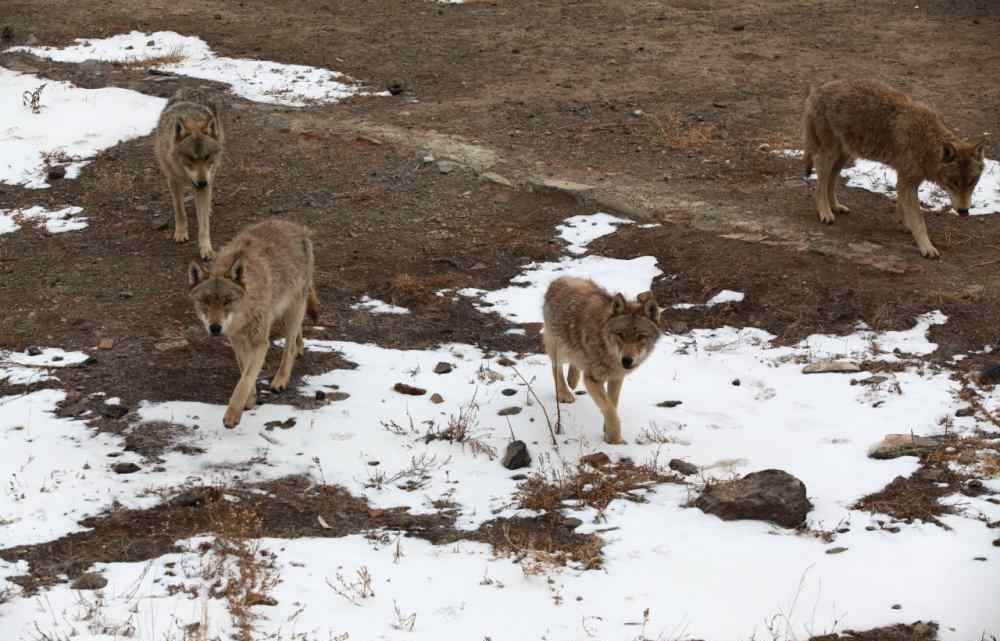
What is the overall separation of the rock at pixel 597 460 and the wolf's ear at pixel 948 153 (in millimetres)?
6182

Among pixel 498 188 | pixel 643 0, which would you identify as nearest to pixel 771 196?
pixel 498 188

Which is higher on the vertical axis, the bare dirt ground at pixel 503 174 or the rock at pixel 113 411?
the bare dirt ground at pixel 503 174

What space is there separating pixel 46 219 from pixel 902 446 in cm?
1004

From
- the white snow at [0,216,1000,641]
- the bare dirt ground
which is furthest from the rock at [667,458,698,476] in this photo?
the bare dirt ground

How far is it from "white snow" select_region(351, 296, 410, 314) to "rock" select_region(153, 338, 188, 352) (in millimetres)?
1800

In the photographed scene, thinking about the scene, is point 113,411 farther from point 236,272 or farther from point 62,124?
point 62,124

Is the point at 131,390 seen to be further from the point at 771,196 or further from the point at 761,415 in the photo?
the point at 771,196

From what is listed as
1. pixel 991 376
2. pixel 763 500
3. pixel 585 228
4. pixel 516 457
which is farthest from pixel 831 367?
pixel 585 228

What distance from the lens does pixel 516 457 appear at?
8133 mm

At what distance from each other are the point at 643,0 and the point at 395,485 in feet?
56.9

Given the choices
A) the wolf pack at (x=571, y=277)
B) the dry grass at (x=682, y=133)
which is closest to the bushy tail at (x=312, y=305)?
the wolf pack at (x=571, y=277)

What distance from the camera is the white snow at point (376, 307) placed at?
1094 centimetres

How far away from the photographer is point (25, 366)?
939 cm

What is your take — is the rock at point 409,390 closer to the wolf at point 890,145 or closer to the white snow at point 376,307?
the white snow at point 376,307
